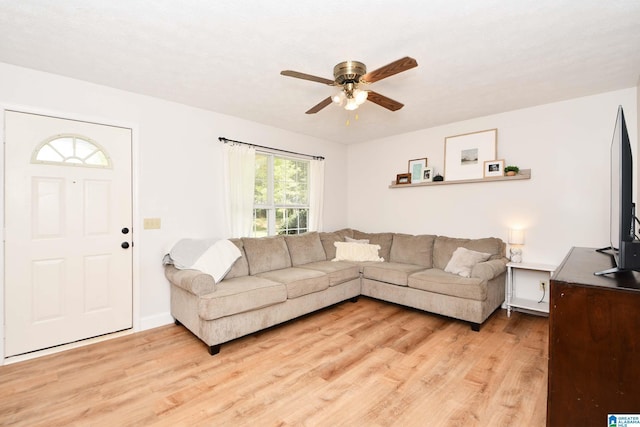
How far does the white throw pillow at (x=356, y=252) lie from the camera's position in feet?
14.0

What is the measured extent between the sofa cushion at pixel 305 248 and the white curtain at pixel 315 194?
36 cm

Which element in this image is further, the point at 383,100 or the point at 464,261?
the point at 464,261

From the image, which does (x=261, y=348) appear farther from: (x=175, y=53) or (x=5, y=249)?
(x=175, y=53)

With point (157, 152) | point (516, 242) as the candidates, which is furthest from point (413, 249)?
point (157, 152)

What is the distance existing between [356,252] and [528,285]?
7.07 feet

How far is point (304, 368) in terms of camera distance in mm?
2334

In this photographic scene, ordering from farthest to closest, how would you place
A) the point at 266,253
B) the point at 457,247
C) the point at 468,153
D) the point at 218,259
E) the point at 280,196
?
the point at 280,196, the point at 468,153, the point at 457,247, the point at 266,253, the point at 218,259

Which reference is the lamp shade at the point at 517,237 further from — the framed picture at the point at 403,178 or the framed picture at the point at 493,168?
the framed picture at the point at 403,178

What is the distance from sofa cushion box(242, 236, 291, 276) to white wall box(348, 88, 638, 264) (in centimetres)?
202

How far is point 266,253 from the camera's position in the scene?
3.68 metres

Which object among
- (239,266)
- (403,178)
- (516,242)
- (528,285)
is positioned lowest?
(528,285)

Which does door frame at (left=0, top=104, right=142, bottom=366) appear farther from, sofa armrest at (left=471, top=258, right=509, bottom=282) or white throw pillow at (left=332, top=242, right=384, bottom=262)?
sofa armrest at (left=471, top=258, right=509, bottom=282)

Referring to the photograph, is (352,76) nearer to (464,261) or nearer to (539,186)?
(464,261)

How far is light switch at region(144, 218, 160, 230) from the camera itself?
3.11 m
